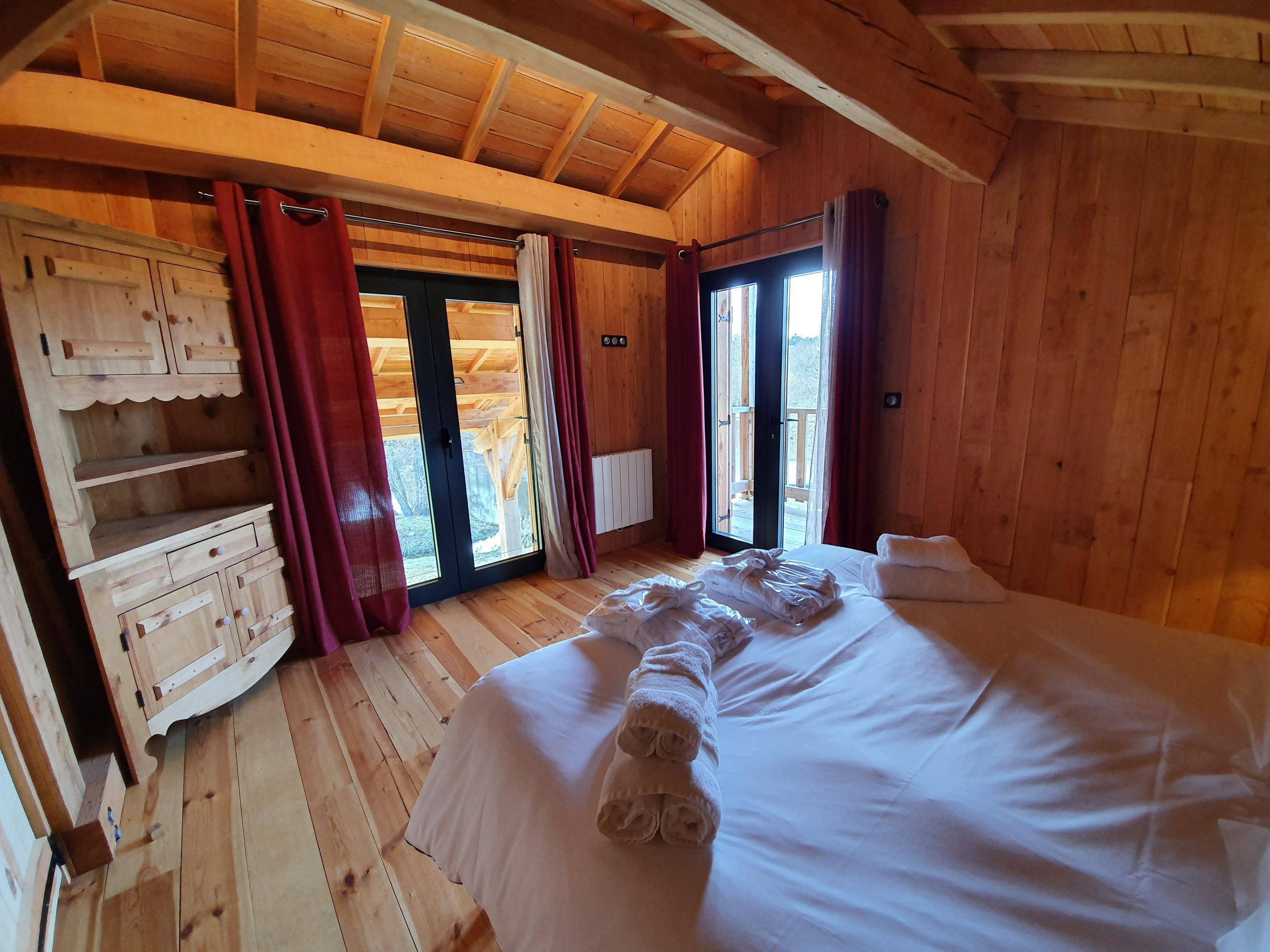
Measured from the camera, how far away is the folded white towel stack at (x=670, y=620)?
1304 millimetres

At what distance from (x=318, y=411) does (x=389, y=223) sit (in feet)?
3.49

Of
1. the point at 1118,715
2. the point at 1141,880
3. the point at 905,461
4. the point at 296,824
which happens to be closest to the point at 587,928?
the point at 1141,880

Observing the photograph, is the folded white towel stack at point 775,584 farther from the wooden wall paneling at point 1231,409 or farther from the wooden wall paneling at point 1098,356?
A: the wooden wall paneling at point 1231,409

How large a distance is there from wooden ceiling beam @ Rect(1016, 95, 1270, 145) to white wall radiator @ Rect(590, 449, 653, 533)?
2761mm

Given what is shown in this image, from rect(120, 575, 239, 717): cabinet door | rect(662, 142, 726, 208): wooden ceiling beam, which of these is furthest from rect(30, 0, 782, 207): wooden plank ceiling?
rect(120, 575, 239, 717): cabinet door

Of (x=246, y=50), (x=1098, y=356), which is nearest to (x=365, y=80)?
(x=246, y=50)

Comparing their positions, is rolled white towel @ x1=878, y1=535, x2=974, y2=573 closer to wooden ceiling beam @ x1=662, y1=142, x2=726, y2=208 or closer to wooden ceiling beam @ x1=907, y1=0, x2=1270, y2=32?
wooden ceiling beam @ x1=907, y1=0, x2=1270, y2=32

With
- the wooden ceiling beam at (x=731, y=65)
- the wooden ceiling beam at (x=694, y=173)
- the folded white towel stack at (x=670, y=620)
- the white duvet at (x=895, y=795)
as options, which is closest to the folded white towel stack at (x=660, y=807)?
the white duvet at (x=895, y=795)

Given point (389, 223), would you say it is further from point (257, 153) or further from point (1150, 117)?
point (1150, 117)

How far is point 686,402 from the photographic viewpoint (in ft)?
11.4

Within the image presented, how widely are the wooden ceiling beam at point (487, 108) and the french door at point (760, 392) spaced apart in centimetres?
164

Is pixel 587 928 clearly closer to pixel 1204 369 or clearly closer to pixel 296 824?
pixel 296 824

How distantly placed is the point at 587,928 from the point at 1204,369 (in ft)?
8.49

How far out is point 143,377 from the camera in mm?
1777
